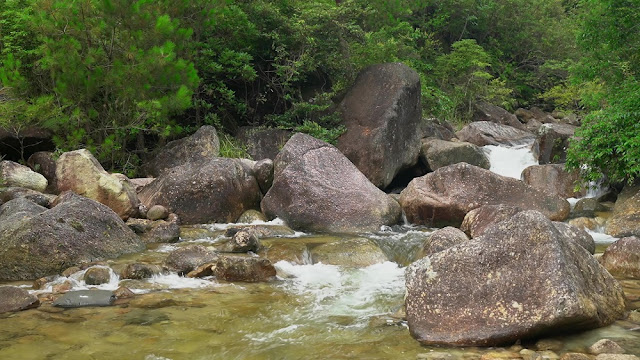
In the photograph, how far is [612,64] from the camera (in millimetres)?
14141

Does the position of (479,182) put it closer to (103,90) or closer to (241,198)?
(241,198)

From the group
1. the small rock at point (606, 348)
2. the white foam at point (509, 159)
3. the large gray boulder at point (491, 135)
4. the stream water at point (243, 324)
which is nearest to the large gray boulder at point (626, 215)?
the stream water at point (243, 324)

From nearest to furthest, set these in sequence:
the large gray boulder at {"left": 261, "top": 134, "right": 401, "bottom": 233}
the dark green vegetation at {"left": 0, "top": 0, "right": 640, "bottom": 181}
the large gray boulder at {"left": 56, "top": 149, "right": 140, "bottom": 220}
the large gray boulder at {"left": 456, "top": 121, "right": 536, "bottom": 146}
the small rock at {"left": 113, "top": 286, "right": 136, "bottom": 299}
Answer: the small rock at {"left": 113, "top": 286, "right": 136, "bottom": 299} → the large gray boulder at {"left": 56, "top": 149, "right": 140, "bottom": 220} → the large gray boulder at {"left": 261, "top": 134, "right": 401, "bottom": 233} → the dark green vegetation at {"left": 0, "top": 0, "right": 640, "bottom": 181} → the large gray boulder at {"left": 456, "top": 121, "right": 536, "bottom": 146}

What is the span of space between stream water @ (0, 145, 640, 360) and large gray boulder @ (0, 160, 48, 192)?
4.78 m

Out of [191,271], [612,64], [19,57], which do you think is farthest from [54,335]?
[612,64]

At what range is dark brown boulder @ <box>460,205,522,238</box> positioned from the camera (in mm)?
9953

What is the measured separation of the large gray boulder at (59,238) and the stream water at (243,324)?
1.53ft

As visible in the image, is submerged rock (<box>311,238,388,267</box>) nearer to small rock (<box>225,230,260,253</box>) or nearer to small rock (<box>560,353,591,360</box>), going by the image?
small rock (<box>225,230,260,253</box>)

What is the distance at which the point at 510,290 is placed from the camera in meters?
5.24

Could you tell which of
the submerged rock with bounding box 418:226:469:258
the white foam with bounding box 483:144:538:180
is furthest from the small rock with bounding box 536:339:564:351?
the white foam with bounding box 483:144:538:180

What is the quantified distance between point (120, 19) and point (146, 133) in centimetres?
390

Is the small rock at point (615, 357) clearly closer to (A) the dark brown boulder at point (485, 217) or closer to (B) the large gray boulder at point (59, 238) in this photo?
(A) the dark brown boulder at point (485, 217)

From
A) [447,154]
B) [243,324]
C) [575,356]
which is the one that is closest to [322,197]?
[243,324]

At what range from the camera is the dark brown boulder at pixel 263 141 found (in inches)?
669
